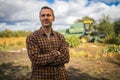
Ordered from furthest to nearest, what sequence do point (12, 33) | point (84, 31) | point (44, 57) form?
point (12, 33) < point (84, 31) < point (44, 57)

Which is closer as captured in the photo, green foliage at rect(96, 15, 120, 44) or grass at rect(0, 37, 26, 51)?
grass at rect(0, 37, 26, 51)

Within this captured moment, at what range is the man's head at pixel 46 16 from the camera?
3.14 meters

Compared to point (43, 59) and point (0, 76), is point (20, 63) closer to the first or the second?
point (0, 76)

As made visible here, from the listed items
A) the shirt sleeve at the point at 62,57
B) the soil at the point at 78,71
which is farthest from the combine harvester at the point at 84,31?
the shirt sleeve at the point at 62,57

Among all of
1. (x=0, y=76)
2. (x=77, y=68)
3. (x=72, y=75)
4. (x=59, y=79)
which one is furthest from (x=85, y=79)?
(x=59, y=79)

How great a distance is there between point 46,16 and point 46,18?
0.04 m

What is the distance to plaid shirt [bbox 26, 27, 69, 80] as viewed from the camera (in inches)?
117

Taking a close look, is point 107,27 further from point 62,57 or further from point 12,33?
point 62,57

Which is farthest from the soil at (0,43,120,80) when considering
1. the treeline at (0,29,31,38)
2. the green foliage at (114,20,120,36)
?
the treeline at (0,29,31,38)

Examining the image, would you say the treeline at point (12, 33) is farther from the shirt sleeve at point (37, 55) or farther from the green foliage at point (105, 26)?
the shirt sleeve at point (37, 55)

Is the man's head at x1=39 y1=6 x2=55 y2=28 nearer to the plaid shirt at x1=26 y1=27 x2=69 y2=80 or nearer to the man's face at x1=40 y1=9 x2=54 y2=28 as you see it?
the man's face at x1=40 y1=9 x2=54 y2=28

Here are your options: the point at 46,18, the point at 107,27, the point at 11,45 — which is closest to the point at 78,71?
the point at 46,18

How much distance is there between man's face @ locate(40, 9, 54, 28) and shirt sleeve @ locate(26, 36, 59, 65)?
0.83 feet

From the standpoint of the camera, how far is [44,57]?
9.75 feet
